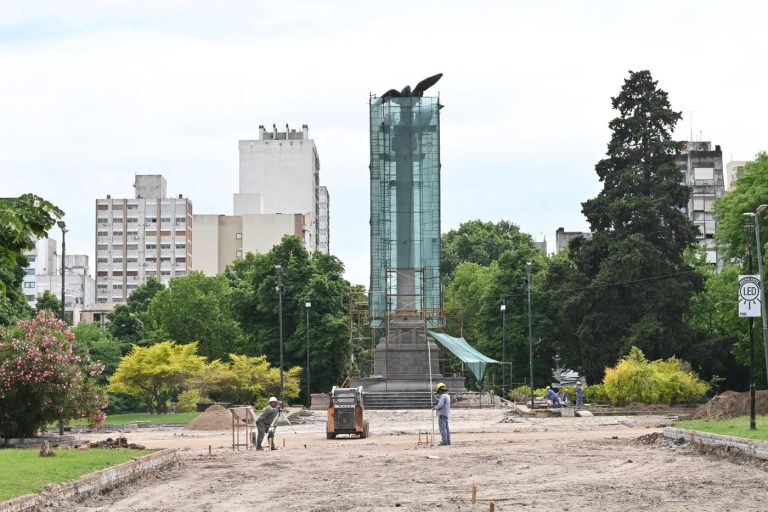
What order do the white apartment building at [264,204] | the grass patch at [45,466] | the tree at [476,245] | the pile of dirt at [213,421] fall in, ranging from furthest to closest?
the white apartment building at [264,204] → the tree at [476,245] → the pile of dirt at [213,421] → the grass patch at [45,466]

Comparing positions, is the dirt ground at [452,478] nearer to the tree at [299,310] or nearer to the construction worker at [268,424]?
the construction worker at [268,424]

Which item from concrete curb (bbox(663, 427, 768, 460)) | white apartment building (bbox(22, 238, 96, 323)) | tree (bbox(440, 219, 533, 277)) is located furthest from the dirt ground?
white apartment building (bbox(22, 238, 96, 323))

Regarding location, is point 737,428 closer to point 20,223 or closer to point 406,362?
point 20,223

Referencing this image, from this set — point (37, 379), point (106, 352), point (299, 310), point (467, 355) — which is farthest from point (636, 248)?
point (106, 352)

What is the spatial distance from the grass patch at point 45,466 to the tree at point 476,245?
92.8 meters

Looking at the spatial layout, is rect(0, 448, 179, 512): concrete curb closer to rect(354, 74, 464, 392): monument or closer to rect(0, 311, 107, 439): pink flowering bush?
rect(0, 311, 107, 439): pink flowering bush

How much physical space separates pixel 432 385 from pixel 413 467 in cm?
3665

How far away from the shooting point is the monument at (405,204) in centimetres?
6850

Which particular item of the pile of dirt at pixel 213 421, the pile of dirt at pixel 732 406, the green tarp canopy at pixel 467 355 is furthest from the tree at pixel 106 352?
the pile of dirt at pixel 732 406

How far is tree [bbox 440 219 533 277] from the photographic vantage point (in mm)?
118625

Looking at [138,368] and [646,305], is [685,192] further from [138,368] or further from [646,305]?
[138,368]

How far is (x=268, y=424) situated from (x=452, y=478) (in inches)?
468

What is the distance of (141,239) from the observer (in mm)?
148500

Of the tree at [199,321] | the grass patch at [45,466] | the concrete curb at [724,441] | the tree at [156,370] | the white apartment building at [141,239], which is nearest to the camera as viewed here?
the grass patch at [45,466]
